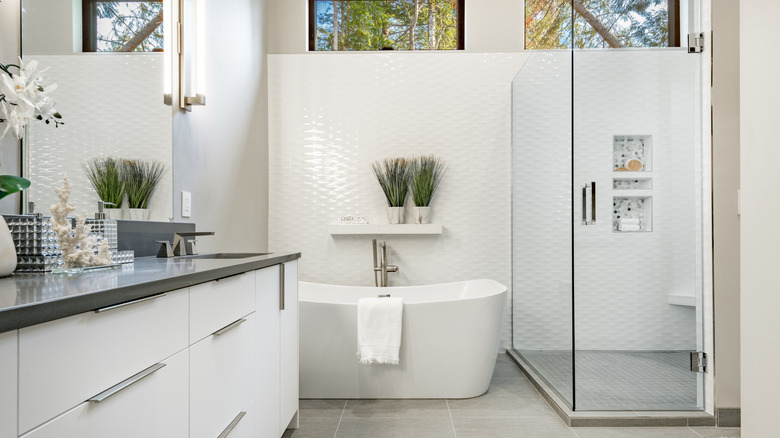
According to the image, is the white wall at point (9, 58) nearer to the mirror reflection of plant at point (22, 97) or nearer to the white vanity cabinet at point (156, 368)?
the mirror reflection of plant at point (22, 97)

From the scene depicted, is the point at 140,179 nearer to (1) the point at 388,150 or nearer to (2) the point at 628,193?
(1) the point at 388,150

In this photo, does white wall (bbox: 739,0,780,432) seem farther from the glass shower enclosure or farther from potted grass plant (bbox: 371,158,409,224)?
potted grass plant (bbox: 371,158,409,224)

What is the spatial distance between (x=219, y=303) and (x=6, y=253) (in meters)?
0.51

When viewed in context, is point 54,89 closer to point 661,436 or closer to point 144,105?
point 144,105

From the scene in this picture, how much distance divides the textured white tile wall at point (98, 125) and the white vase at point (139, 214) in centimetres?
4

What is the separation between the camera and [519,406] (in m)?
2.87

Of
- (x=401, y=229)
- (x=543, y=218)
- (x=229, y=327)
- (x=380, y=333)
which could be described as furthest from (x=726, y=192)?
(x=229, y=327)

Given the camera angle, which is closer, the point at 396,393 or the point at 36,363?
the point at 36,363

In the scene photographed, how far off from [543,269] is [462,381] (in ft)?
2.93

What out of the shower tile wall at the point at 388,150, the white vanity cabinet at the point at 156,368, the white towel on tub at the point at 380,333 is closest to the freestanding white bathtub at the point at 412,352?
the white towel on tub at the point at 380,333

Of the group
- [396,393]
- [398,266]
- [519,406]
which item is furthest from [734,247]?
[398,266]

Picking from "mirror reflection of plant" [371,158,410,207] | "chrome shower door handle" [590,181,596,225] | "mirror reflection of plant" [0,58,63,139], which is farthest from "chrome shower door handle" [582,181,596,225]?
"mirror reflection of plant" [0,58,63,139]

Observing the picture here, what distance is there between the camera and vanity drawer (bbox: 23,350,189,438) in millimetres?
779

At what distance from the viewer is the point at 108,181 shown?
1.85 meters
